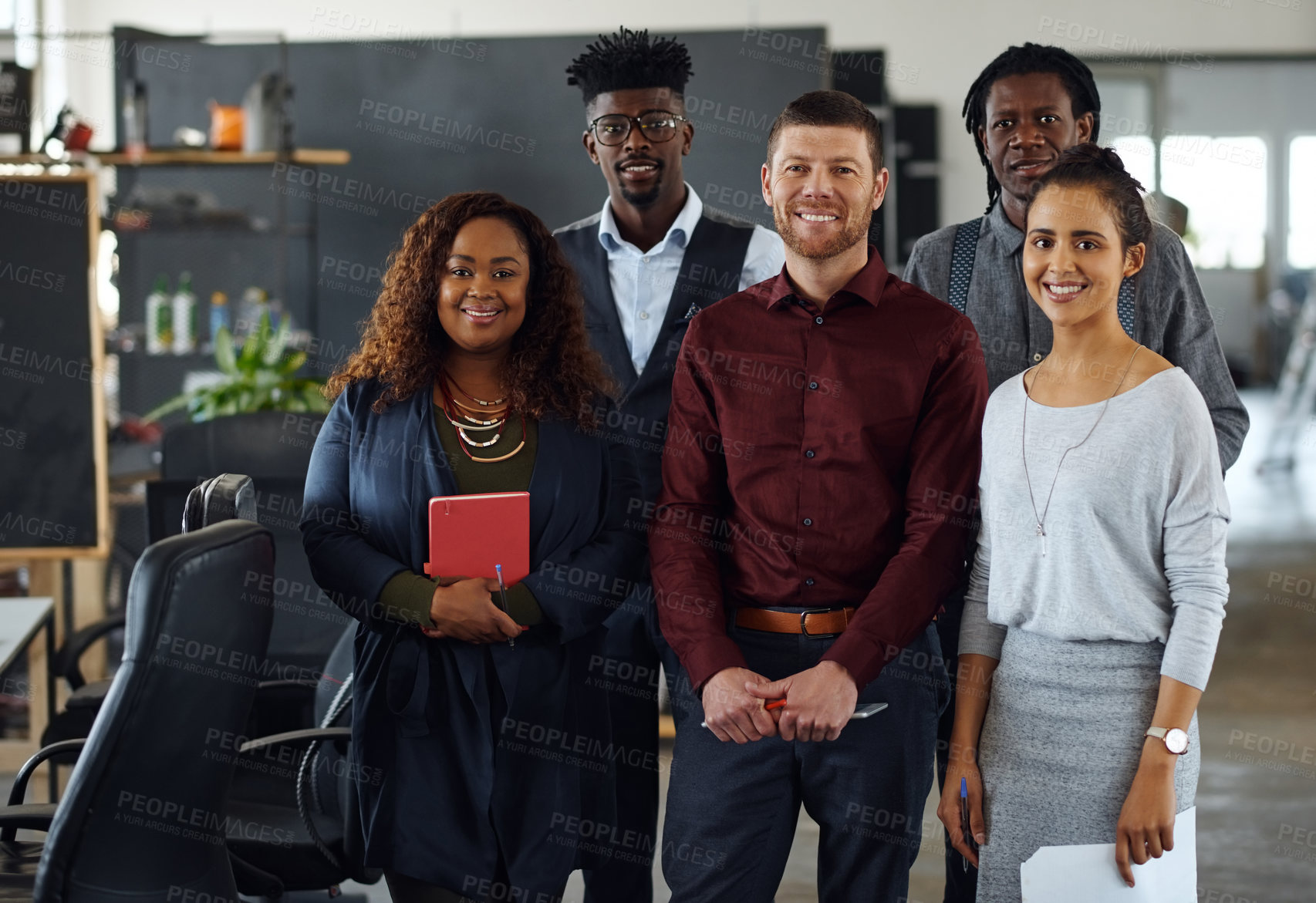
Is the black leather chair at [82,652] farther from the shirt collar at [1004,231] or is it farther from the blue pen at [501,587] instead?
the shirt collar at [1004,231]

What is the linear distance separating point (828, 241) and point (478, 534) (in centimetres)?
68

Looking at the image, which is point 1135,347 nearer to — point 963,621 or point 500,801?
point 963,621

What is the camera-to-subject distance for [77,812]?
50.8 inches

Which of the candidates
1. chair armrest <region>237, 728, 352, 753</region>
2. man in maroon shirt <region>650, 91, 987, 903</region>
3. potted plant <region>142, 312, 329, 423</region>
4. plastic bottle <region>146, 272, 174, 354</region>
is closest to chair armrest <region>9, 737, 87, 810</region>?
chair armrest <region>237, 728, 352, 753</region>

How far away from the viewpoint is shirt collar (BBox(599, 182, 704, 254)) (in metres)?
2.38

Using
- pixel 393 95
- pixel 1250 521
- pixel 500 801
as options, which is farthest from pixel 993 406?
pixel 1250 521

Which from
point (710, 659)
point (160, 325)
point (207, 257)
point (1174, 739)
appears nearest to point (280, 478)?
point (710, 659)

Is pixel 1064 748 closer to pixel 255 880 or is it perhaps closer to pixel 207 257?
pixel 255 880

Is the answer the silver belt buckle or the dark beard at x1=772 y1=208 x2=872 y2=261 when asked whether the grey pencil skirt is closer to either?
the silver belt buckle

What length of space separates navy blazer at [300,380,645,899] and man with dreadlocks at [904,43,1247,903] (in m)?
0.64

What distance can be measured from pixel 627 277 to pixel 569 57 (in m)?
3.09

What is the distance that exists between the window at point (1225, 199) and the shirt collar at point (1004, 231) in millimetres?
9044

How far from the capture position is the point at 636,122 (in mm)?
2369

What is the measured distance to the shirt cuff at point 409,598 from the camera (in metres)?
1.74
